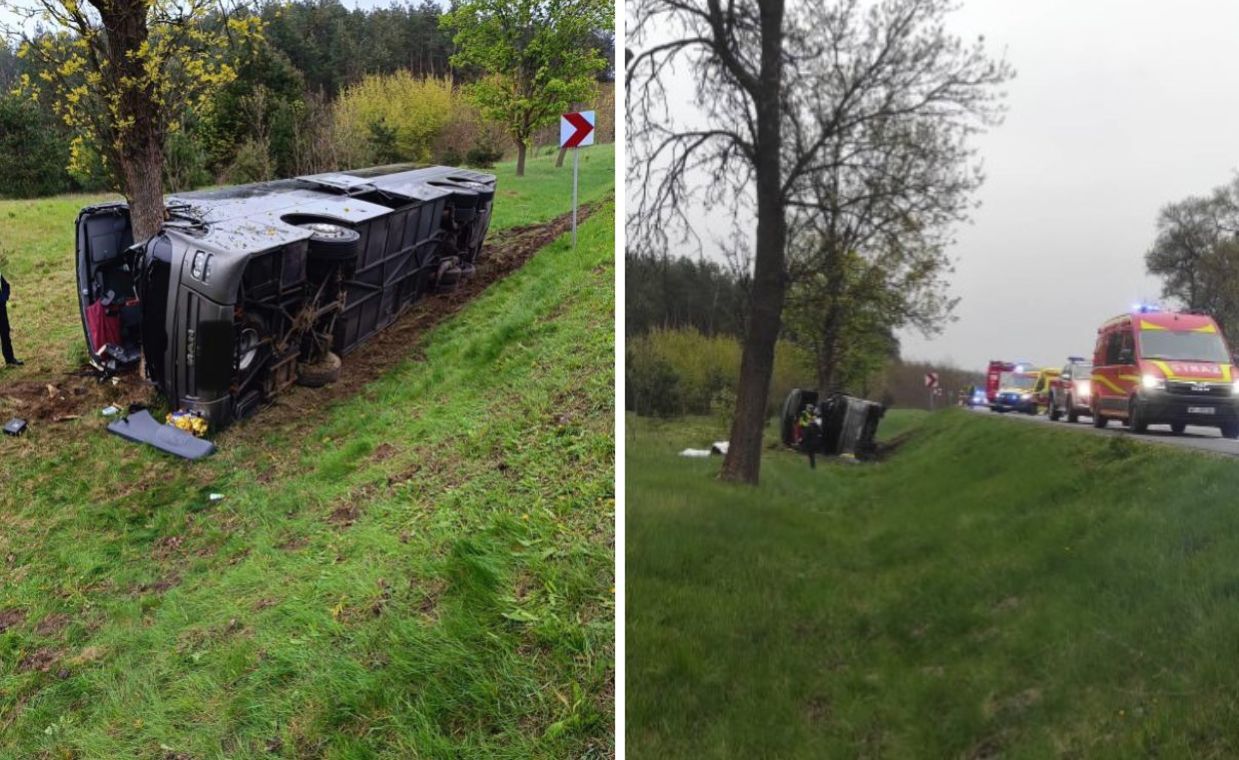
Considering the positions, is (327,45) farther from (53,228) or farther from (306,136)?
(53,228)

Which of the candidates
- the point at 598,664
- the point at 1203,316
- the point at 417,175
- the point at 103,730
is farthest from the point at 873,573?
the point at 417,175

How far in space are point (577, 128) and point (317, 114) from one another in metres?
4.12

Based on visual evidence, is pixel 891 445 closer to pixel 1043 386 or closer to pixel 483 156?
pixel 1043 386

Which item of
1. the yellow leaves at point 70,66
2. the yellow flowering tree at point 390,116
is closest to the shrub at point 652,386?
the yellow leaves at point 70,66

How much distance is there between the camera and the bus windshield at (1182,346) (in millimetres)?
756

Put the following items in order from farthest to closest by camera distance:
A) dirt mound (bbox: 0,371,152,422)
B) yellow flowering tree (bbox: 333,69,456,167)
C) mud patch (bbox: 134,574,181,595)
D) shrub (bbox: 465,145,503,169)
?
shrub (bbox: 465,145,503,169) < yellow flowering tree (bbox: 333,69,456,167) < dirt mound (bbox: 0,371,152,422) < mud patch (bbox: 134,574,181,595)

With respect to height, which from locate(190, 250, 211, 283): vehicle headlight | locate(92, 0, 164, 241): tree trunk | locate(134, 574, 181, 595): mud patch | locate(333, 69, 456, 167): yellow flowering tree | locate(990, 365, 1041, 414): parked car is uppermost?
locate(333, 69, 456, 167): yellow flowering tree

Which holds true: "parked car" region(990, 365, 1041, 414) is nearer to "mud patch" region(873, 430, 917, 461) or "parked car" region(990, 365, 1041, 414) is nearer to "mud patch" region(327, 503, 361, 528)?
"mud patch" region(873, 430, 917, 461)

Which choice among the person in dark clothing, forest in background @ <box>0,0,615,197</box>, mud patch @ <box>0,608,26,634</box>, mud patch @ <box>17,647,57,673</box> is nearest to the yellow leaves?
forest in background @ <box>0,0,615,197</box>

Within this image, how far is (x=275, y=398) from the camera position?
7031 mm

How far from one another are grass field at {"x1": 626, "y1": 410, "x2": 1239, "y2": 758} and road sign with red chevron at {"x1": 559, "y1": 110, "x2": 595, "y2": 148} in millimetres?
6916

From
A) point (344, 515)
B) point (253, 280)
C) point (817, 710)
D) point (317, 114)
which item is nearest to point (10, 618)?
point (344, 515)

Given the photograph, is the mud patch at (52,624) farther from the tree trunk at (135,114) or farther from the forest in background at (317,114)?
the forest in background at (317,114)

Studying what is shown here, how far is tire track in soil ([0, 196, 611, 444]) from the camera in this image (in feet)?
22.8
